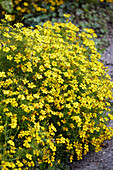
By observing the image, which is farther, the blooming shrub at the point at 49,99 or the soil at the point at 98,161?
the soil at the point at 98,161

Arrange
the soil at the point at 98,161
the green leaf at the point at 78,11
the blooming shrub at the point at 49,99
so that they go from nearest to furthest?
the blooming shrub at the point at 49,99
the soil at the point at 98,161
the green leaf at the point at 78,11

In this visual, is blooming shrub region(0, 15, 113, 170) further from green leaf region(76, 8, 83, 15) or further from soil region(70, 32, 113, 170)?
green leaf region(76, 8, 83, 15)

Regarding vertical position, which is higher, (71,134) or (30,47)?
(30,47)

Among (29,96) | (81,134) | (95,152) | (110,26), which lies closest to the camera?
(29,96)

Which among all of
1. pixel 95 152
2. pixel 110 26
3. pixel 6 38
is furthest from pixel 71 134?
pixel 110 26

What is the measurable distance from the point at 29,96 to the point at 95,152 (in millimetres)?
1131

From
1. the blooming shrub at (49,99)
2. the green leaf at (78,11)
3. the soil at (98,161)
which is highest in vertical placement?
the green leaf at (78,11)

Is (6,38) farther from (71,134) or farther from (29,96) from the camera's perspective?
(71,134)

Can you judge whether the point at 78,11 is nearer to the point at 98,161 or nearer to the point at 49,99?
the point at 49,99

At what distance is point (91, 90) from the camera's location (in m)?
2.80

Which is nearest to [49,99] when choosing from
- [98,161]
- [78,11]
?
[98,161]

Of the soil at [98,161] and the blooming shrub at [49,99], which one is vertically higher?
the blooming shrub at [49,99]

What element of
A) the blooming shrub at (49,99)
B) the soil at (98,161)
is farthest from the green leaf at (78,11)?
the soil at (98,161)

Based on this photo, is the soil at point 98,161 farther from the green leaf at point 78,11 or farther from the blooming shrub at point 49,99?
the green leaf at point 78,11
